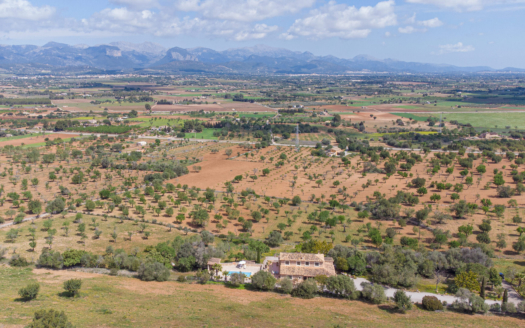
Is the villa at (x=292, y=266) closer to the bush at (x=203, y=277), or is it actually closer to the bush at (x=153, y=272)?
the bush at (x=203, y=277)

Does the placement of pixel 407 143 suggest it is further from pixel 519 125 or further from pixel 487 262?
pixel 487 262

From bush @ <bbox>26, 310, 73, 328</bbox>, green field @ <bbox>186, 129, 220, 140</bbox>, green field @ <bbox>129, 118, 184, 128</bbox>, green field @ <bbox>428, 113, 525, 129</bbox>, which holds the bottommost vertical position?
Answer: bush @ <bbox>26, 310, 73, 328</bbox>

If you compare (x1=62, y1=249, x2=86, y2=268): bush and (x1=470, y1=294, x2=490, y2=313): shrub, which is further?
(x1=62, y1=249, x2=86, y2=268): bush

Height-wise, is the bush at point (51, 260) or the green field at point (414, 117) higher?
the green field at point (414, 117)

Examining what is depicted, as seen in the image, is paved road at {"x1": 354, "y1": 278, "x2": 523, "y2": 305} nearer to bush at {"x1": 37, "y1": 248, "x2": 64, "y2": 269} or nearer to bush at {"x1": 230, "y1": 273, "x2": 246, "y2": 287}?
bush at {"x1": 230, "y1": 273, "x2": 246, "y2": 287}

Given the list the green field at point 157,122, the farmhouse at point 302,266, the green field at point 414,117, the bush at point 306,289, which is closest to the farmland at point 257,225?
the bush at point 306,289

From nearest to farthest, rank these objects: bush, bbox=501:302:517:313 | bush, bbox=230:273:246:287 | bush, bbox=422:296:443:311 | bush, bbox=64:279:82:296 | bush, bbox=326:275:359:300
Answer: bush, bbox=501:302:517:313 → bush, bbox=64:279:82:296 → bush, bbox=422:296:443:311 → bush, bbox=326:275:359:300 → bush, bbox=230:273:246:287

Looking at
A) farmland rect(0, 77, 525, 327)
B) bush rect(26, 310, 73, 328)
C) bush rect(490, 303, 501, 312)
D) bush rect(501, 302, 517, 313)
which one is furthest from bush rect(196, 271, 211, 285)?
bush rect(501, 302, 517, 313)
